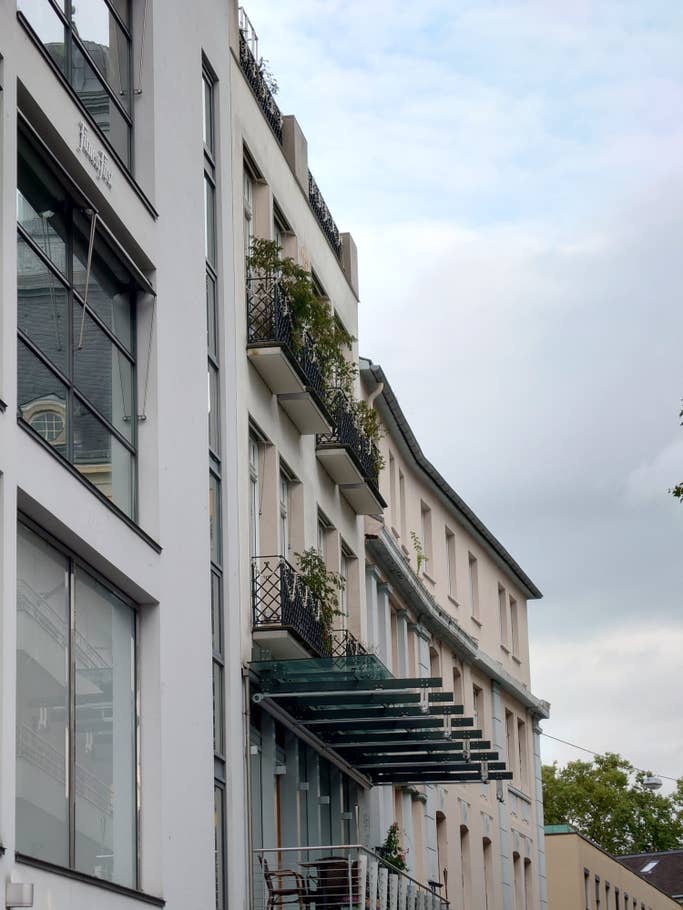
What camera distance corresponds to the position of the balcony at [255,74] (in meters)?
27.3

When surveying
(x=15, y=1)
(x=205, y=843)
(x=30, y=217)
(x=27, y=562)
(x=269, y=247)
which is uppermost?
(x=269, y=247)

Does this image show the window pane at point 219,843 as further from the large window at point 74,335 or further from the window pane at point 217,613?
the large window at point 74,335

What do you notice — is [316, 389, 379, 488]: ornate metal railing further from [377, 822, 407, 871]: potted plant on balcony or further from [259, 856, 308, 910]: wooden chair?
[259, 856, 308, 910]: wooden chair

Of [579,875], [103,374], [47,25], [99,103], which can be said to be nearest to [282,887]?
[103,374]

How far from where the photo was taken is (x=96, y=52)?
65.6ft

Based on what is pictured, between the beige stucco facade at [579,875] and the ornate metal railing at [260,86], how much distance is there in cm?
2951

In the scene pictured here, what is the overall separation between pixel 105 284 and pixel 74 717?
15.8 ft

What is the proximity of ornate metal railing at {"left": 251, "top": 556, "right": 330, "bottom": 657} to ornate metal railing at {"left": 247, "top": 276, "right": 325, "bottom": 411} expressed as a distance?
2843mm

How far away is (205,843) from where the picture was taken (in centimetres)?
2014

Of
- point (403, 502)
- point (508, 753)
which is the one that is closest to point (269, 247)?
point (403, 502)

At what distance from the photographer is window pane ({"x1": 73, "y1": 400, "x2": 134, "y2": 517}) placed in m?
18.0

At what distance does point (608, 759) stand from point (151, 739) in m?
69.0

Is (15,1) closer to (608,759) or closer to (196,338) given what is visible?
(196,338)

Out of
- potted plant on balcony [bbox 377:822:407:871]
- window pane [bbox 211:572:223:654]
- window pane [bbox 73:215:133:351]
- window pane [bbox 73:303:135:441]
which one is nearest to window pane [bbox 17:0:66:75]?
window pane [bbox 73:215:133:351]
